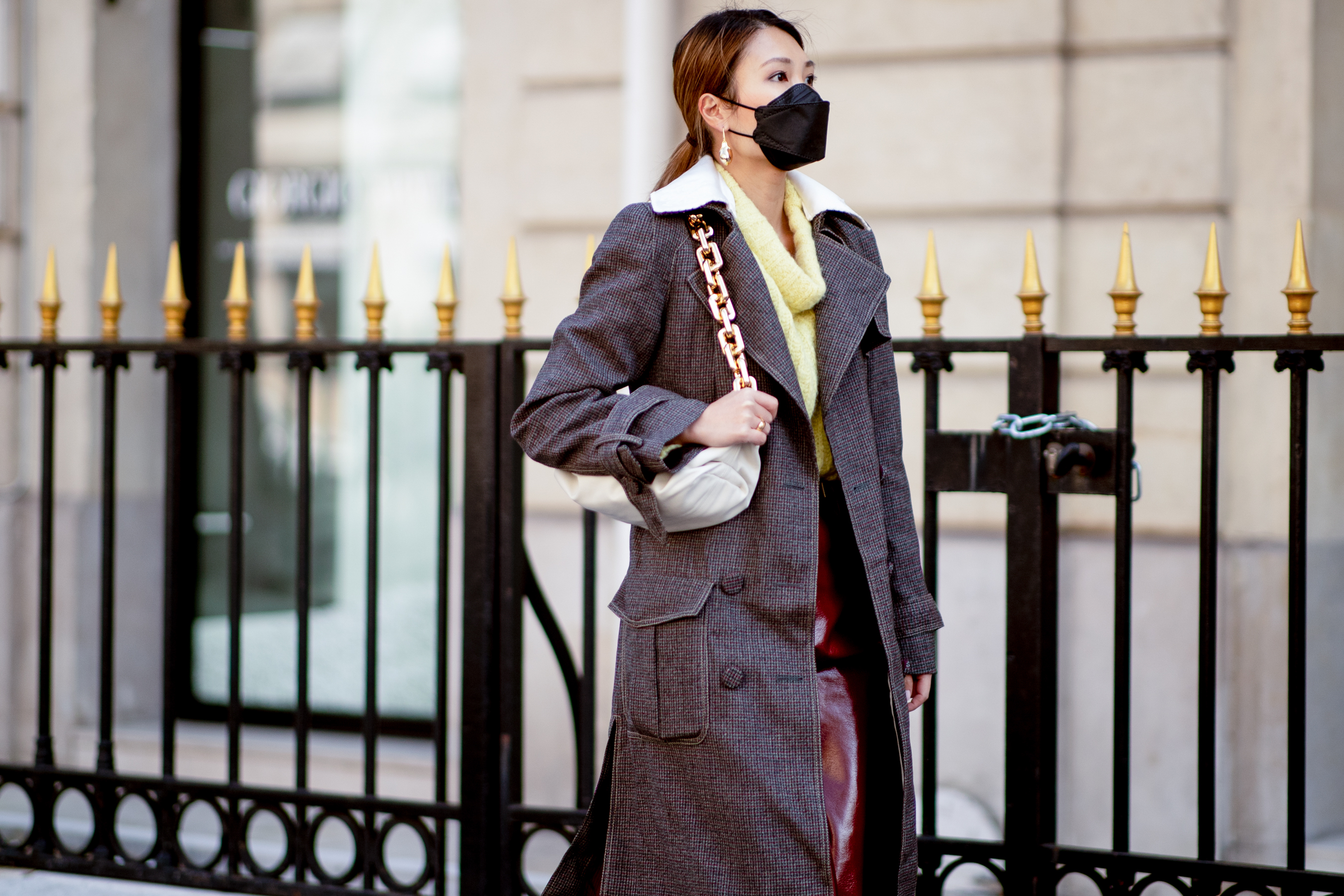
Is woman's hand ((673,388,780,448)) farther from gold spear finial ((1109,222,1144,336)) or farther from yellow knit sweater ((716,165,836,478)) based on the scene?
gold spear finial ((1109,222,1144,336))

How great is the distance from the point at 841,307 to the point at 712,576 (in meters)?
0.54

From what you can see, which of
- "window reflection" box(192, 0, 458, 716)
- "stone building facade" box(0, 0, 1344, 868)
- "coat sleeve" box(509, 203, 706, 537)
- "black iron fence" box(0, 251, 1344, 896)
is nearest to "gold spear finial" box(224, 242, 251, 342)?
"black iron fence" box(0, 251, 1344, 896)

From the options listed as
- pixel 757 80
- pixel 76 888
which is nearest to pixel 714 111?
pixel 757 80

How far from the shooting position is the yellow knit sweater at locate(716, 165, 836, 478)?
7.54 feet

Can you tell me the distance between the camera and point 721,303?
2270mm

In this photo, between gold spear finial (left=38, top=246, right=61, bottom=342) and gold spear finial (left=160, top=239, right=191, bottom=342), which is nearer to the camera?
gold spear finial (left=160, top=239, right=191, bottom=342)

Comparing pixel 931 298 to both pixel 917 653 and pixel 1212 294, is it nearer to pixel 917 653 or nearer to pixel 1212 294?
pixel 1212 294

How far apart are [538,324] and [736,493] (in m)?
2.96

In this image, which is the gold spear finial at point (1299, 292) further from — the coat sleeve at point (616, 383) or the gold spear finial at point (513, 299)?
Result: the gold spear finial at point (513, 299)

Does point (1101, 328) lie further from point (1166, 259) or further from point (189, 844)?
point (189, 844)

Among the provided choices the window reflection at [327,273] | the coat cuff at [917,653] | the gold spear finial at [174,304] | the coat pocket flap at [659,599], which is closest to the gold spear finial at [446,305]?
the gold spear finial at [174,304]

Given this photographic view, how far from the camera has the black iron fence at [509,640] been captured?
303 centimetres

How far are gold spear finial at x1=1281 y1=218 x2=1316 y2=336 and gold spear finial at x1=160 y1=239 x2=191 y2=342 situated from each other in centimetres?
277

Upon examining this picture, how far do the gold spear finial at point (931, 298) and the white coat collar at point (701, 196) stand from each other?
0.72 m
